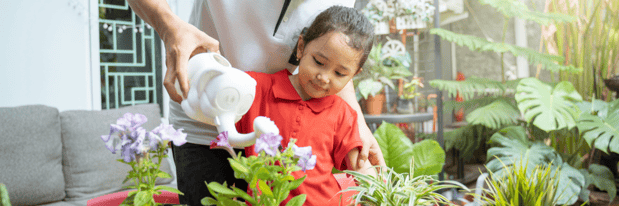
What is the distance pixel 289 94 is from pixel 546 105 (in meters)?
2.03

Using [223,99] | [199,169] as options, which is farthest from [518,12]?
[223,99]

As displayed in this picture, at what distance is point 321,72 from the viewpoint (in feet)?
2.62

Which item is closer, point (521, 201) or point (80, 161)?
point (521, 201)

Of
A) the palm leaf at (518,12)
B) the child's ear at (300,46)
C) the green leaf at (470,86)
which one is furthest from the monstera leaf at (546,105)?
the child's ear at (300,46)

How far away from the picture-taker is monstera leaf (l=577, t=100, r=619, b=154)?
2174 mm

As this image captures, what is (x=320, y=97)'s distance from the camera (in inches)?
34.0

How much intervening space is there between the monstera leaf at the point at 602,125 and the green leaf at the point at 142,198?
2.38m

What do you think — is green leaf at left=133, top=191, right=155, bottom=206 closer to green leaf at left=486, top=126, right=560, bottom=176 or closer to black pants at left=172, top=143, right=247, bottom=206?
black pants at left=172, top=143, right=247, bottom=206

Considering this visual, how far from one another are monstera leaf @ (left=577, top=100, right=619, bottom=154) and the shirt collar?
6.50 feet

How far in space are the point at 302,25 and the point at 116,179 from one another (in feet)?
6.38

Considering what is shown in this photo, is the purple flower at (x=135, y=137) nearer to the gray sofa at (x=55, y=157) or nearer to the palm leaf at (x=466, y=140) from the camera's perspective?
the gray sofa at (x=55, y=157)

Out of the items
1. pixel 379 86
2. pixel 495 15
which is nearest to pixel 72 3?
pixel 379 86

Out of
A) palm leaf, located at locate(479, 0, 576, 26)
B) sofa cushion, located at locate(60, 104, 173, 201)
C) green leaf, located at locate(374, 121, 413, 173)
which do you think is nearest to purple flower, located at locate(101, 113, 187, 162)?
green leaf, located at locate(374, 121, 413, 173)

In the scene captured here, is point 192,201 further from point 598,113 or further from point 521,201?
point 598,113
